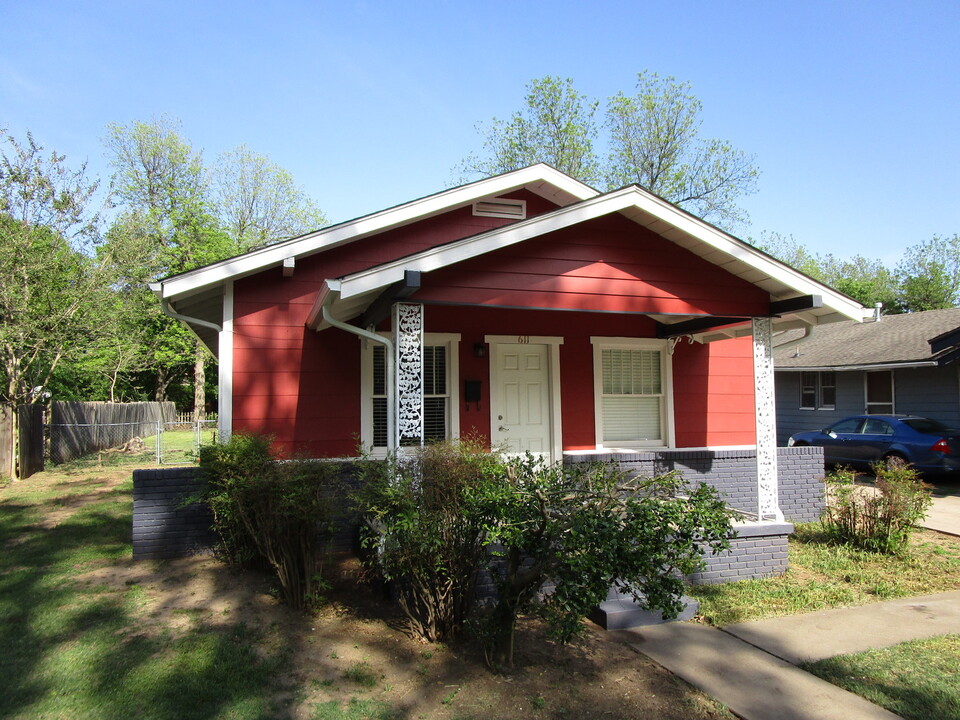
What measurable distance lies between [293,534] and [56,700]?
5.90 ft

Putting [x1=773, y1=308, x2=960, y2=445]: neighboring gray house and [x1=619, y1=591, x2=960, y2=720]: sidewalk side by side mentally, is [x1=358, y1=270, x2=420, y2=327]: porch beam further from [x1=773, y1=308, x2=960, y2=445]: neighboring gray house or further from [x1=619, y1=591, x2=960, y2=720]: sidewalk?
[x1=773, y1=308, x2=960, y2=445]: neighboring gray house

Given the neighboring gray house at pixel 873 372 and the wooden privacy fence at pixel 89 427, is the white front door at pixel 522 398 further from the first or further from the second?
the wooden privacy fence at pixel 89 427

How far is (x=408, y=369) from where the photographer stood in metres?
5.89

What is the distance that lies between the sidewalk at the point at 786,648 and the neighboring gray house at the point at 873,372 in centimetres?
975

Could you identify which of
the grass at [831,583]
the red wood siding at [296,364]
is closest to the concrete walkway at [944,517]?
the grass at [831,583]

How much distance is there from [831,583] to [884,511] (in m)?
1.54

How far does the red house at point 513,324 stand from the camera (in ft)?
20.0

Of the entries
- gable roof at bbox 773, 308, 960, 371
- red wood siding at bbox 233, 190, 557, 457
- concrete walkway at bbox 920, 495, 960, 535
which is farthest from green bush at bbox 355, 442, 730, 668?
gable roof at bbox 773, 308, 960, 371

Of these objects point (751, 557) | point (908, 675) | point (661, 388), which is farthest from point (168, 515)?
point (661, 388)

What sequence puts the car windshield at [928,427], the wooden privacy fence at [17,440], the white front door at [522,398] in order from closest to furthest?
the white front door at [522,398] → the wooden privacy fence at [17,440] → the car windshield at [928,427]

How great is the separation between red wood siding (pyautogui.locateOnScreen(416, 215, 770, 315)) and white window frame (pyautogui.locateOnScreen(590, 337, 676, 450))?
2406mm

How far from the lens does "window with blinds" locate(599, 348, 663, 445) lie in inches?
367

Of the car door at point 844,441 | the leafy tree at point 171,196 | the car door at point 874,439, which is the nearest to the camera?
the car door at point 874,439

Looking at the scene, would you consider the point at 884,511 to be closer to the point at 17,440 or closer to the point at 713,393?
the point at 713,393
